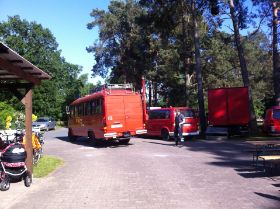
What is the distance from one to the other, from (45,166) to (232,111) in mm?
14556

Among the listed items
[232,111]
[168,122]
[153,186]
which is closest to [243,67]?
[232,111]

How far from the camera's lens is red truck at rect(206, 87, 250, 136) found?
26031mm

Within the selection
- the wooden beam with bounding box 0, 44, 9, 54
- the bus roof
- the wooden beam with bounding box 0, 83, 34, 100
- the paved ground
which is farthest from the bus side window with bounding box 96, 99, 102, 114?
the wooden beam with bounding box 0, 44, 9, 54

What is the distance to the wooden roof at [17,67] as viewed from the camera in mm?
9264

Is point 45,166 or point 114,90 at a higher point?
point 114,90

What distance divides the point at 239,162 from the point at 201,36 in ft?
105

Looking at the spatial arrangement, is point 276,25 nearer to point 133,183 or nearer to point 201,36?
point 201,36

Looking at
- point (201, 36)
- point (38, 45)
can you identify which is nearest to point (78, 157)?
point (201, 36)

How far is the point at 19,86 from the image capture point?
41.5 ft

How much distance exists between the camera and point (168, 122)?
2497 centimetres

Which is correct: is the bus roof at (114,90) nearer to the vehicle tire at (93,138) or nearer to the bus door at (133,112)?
the bus door at (133,112)

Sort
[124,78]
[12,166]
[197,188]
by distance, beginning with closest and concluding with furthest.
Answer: [197,188] < [12,166] < [124,78]

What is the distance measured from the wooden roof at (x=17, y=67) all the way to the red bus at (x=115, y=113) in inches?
334

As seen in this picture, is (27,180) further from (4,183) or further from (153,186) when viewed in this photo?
(153,186)
